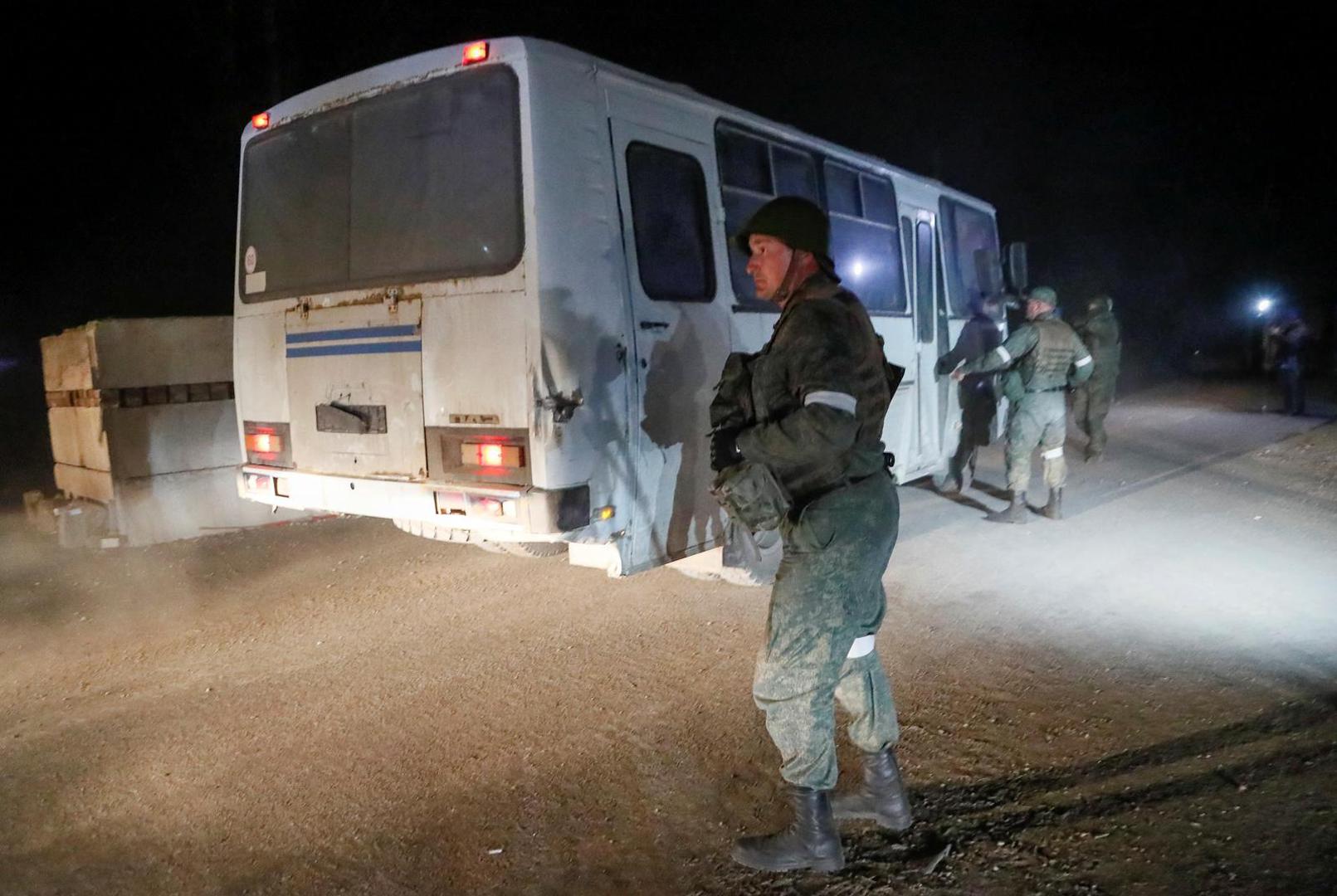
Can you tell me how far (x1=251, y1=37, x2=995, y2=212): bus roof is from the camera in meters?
4.03

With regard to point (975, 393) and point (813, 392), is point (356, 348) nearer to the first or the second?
point (813, 392)

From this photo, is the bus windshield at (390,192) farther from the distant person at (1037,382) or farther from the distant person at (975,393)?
the distant person at (975,393)

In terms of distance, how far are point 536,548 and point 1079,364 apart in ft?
17.0

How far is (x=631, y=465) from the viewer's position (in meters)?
4.38

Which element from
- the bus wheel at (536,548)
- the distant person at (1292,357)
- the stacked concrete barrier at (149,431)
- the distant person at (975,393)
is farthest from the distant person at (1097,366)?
the stacked concrete barrier at (149,431)

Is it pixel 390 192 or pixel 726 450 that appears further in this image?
pixel 390 192

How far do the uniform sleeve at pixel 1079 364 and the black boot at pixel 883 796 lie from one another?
538 centimetres

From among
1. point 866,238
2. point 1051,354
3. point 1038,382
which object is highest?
point 866,238

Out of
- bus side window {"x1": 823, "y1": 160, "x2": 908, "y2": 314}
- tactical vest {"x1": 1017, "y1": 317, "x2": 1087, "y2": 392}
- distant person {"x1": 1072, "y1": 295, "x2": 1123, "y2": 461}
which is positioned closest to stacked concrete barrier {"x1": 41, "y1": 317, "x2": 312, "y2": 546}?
bus side window {"x1": 823, "y1": 160, "x2": 908, "y2": 314}

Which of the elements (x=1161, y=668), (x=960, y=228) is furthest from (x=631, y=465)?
(x=960, y=228)

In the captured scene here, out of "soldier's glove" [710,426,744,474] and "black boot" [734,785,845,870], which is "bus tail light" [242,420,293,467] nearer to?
"soldier's glove" [710,426,744,474]

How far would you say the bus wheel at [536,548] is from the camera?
4.61 metres

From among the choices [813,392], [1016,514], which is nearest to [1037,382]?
[1016,514]

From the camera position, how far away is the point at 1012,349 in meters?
7.34
